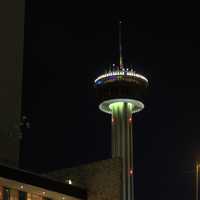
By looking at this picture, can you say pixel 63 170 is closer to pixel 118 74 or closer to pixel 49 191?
pixel 49 191

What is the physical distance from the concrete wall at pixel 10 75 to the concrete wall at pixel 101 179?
7430 millimetres

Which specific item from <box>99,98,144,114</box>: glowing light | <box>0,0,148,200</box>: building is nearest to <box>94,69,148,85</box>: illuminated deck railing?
<box>99,98,144,114</box>: glowing light

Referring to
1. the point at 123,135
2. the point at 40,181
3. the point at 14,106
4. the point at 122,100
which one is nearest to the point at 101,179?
the point at 40,181

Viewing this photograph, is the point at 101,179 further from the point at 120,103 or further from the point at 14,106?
the point at 120,103

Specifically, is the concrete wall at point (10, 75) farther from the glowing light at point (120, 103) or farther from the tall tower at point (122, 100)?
the glowing light at point (120, 103)

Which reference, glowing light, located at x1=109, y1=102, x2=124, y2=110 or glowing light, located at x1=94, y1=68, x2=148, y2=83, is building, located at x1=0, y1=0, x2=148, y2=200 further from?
glowing light, located at x1=94, y1=68, x2=148, y2=83

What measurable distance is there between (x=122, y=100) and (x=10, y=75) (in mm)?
30467

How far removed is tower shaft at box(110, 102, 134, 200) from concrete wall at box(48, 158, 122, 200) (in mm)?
23861

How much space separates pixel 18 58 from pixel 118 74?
3052cm

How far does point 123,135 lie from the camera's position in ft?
311

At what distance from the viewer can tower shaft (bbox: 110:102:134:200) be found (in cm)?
9231

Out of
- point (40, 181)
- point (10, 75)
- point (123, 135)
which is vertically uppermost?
point (123, 135)

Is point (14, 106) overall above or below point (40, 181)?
above

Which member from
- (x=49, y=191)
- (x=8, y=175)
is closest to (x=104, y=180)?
(x=49, y=191)
